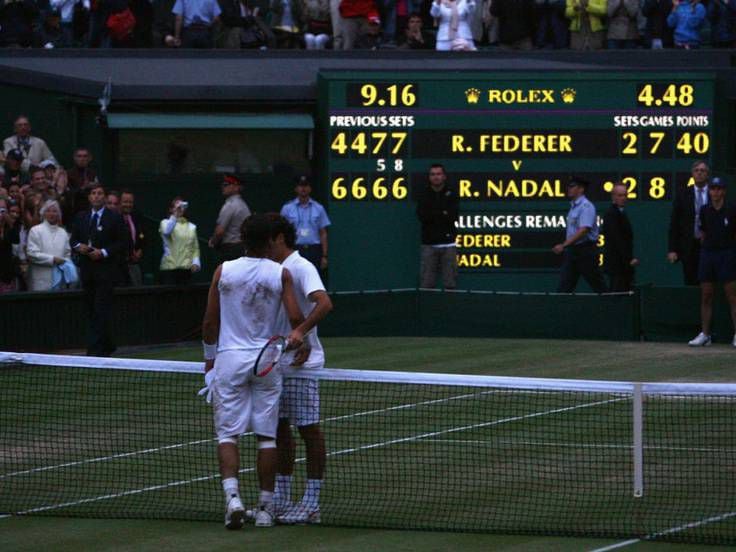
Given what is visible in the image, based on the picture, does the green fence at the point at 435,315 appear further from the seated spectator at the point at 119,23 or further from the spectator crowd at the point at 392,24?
the seated spectator at the point at 119,23

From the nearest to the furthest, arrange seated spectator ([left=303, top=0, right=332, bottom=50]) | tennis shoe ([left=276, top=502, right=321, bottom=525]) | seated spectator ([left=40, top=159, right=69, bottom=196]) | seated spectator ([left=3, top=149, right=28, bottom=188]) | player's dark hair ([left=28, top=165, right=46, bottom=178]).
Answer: tennis shoe ([left=276, top=502, right=321, bottom=525]), player's dark hair ([left=28, top=165, right=46, bottom=178]), seated spectator ([left=40, top=159, right=69, bottom=196]), seated spectator ([left=3, top=149, right=28, bottom=188]), seated spectator ([left=303, top=0, right=332, bottom=50])

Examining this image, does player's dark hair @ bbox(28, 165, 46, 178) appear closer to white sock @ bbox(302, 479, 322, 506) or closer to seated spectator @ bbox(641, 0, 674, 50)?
seated spectator @ bbox(641, 0, 674, 50)

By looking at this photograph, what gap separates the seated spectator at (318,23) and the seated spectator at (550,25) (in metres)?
3.41

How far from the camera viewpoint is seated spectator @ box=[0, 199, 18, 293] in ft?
63.0

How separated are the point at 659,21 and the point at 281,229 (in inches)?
710

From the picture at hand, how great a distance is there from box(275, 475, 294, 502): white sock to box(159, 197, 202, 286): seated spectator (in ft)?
41.8

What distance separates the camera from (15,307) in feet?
62.2

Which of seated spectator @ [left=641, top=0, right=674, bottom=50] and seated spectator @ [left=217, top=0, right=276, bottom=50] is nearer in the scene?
seated spectator @ [left=641, top=0, right=674, bottom=50]

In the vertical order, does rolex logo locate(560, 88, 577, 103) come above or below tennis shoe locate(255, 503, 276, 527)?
above

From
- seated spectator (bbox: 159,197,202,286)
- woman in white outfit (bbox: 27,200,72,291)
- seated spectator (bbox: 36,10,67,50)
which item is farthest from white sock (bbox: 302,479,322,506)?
seated spectator (bbox: 36,10,67,50)

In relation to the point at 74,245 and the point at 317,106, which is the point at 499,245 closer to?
the point at 317,106

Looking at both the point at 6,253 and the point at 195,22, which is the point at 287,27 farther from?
the point at 6,253

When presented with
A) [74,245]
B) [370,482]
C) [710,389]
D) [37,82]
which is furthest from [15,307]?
[710,389]

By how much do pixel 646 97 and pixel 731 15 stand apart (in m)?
4.01
